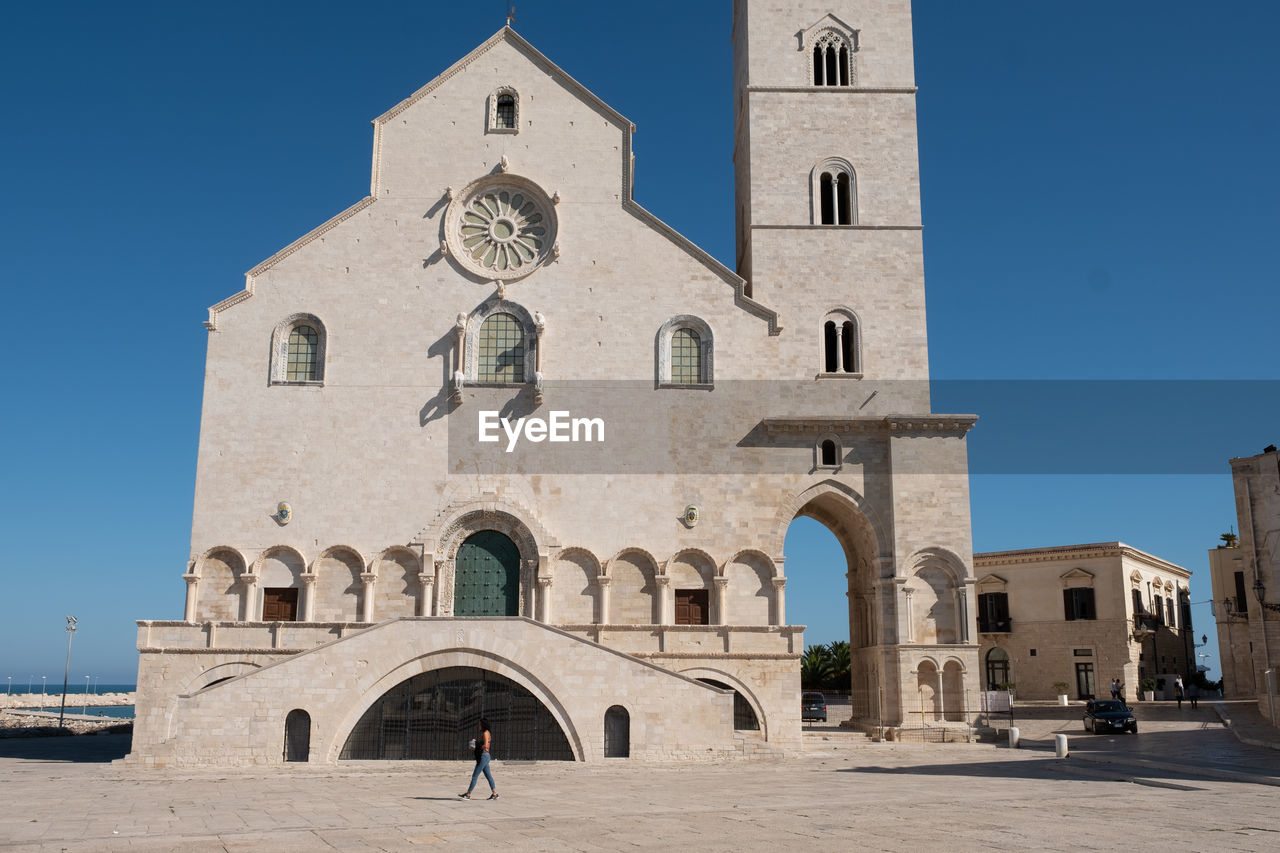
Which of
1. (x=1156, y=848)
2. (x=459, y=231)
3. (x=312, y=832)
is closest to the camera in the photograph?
(x=1156, y=848)

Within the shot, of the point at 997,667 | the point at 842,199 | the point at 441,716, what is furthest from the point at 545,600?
the point at 997,667

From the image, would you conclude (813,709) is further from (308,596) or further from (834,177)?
(308,596)

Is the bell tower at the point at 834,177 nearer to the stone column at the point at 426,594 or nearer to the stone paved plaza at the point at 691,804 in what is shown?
the stone column at the point at 426,594

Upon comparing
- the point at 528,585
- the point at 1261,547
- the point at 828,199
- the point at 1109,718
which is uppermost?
the point at 828,199

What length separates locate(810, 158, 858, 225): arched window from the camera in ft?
109

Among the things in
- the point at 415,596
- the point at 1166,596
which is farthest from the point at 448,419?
the point at 1166,596

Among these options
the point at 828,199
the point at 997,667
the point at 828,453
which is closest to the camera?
the point at 828,453

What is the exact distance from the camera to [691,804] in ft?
55.8

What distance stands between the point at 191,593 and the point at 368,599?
4.87 metres

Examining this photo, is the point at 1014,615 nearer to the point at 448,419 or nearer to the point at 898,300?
the point at 898,300

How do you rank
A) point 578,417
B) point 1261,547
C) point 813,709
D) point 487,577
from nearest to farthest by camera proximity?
point 487,577, point 578,417, point 1261,547, point 813,709

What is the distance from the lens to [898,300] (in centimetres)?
3234

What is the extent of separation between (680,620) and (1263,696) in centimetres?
2350

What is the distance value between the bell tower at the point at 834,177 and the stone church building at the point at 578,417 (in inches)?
4.2
